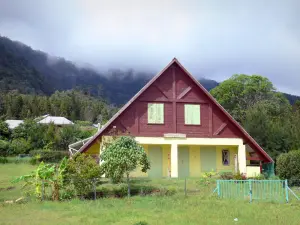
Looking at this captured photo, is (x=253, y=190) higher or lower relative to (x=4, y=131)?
lower

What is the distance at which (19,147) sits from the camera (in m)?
49.1

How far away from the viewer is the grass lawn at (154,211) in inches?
463

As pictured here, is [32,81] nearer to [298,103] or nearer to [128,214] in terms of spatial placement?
[298,103]

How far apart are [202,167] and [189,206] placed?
12.5m

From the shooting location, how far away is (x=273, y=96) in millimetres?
57188

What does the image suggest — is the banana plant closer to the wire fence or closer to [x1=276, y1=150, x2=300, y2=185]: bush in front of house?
the wire fence

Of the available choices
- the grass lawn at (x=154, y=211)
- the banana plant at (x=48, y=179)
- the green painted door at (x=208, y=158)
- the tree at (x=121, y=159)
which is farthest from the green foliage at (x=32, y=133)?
the tree at (x=121, y=159)

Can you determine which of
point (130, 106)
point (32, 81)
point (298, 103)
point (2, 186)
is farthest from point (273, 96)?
point (32, 81)

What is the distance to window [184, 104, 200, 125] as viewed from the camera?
25.8m

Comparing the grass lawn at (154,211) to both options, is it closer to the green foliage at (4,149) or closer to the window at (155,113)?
the window at (155,113)

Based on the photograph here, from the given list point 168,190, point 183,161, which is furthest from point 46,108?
point 168,190

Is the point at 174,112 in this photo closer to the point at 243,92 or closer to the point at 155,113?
the point at 155,113

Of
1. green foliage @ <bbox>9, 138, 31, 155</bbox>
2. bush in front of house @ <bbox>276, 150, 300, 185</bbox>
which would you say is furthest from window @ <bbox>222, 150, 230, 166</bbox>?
green foliage @ <bbox>9, 138, 31, 155</bbox>

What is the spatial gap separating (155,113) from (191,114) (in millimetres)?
2594
